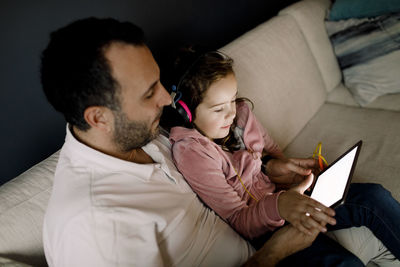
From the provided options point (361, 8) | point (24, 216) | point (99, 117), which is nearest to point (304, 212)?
point (99, 117)

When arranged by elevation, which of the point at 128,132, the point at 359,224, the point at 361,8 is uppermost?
the point at 361,8

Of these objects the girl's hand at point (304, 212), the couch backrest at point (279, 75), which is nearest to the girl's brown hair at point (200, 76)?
→ the couch backrest at point (279, 75)

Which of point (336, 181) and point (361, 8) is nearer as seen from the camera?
point (336, 181)

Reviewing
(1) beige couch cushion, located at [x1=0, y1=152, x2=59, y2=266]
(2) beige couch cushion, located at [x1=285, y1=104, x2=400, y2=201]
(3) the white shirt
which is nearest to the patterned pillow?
(2) beige couch cushion, located at [x1=285, y1=104, x2=400, y2=201]

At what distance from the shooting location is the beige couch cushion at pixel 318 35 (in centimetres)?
185

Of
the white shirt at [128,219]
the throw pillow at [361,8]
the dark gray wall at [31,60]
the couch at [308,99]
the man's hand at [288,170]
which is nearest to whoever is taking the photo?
the white shirt at [128,219]

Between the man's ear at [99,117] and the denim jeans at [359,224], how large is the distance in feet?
2.54

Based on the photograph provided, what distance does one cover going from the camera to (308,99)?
5.83 ft

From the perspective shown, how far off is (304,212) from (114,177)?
0.59 meters

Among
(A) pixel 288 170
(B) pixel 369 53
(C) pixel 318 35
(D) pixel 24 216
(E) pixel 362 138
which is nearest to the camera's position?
(D) pixel 24 216

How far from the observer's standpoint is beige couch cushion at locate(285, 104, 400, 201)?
1336mm

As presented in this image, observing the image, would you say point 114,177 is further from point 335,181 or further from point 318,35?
point 318,35

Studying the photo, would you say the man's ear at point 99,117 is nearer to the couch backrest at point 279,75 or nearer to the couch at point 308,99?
the couch at point 308,99

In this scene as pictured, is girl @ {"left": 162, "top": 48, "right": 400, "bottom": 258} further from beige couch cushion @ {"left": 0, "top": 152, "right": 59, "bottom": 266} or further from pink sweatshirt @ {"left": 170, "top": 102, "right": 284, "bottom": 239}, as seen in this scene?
beige couch cushion @ {"left": 0, "top": 152, "right": 59, "bottom": 266}
